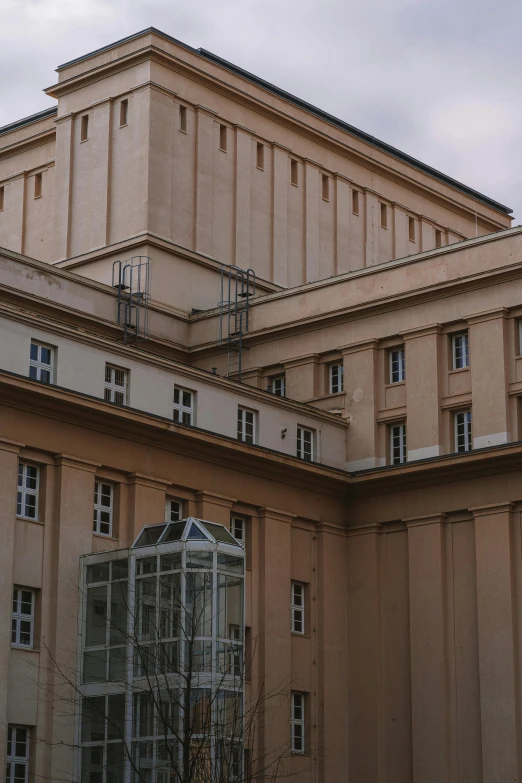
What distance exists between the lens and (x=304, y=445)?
51281mm

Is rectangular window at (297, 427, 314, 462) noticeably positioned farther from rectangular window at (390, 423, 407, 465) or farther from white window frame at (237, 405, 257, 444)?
rectangular window at (390, 423, 407, 465)

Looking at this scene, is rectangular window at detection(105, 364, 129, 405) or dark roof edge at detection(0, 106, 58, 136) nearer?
rectangular window at detection(105, 364, 129, 405)

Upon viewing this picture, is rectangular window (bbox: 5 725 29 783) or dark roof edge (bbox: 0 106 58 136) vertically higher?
dark roof edge (bbox: 0 106 58 136)

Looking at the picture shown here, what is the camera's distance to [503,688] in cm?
4644

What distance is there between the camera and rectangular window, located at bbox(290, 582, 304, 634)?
49.2 metres

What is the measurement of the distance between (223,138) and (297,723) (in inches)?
922

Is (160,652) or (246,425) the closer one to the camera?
(160,652)

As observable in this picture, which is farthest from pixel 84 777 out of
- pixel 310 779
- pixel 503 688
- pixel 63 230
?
pixel 63 230

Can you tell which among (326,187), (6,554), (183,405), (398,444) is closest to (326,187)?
(326,187)

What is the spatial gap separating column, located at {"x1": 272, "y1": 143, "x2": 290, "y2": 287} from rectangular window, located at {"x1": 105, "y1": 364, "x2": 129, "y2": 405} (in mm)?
15301

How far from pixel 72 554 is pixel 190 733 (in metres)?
→ 7.31

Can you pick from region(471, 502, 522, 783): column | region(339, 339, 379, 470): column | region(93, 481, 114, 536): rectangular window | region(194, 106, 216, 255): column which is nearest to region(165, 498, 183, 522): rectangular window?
region(93, 481, 114, 536): rectangular window

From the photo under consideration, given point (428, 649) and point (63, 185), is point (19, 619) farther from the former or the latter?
point (63, 185)

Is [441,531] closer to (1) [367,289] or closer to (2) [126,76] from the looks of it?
(1) [367,289]
